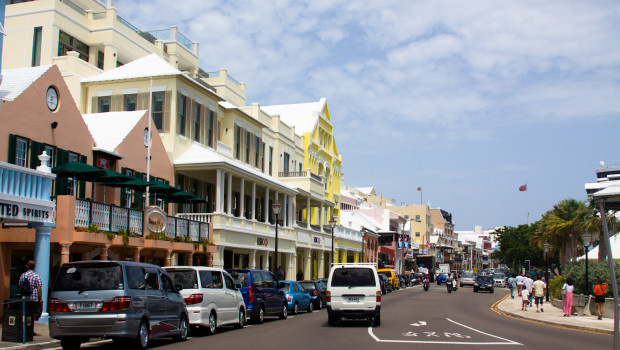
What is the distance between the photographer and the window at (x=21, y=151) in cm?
2178

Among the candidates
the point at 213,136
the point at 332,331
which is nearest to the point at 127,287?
the point at 332,331

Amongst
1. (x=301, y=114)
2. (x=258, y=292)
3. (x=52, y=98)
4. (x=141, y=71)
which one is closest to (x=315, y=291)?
(x=258, y=292)

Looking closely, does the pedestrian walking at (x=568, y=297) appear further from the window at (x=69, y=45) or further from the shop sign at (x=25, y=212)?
the window at (x=69, y=45)

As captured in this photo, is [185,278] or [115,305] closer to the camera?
[115,305]

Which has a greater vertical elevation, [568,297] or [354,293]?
[354,293]

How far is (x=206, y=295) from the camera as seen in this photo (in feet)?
59.1

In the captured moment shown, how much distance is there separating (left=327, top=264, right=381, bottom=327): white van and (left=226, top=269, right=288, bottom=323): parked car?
2780 mm

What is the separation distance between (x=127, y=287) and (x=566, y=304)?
67.5 ft

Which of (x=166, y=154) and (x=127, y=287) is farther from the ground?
(x=166, y=154)

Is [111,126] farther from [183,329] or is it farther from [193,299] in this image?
[183,329]

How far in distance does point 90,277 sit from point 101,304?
69cm

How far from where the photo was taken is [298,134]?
5322cm

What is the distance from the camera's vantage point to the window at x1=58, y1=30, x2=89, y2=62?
119 feet

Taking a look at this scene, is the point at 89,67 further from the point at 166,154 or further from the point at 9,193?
the point at 9,193
